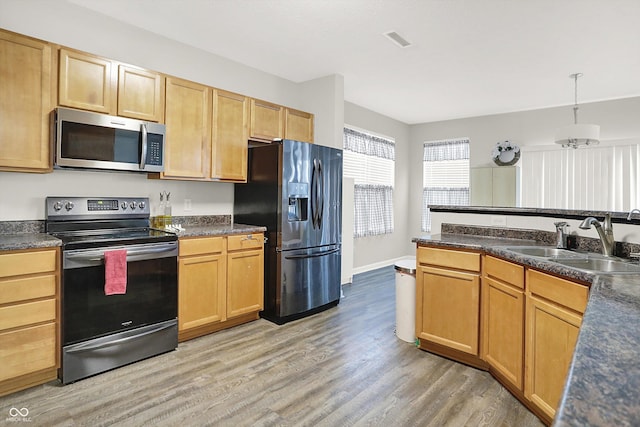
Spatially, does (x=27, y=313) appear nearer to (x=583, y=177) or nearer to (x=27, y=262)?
(x=27, y=262)

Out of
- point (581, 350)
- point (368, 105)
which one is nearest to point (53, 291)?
point (581, 350)

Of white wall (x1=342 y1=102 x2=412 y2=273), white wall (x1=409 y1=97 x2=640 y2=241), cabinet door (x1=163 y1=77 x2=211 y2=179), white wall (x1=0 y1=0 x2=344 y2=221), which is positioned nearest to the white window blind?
white wall (x1=409 y1=97 x2=640 y2=241)

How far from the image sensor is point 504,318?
7.97ft

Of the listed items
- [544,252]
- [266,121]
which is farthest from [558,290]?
[266,121]

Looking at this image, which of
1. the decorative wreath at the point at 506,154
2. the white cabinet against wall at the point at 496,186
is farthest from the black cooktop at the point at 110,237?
the decorative wreath at the point at 506,154

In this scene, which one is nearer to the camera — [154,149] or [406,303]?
[154,149]

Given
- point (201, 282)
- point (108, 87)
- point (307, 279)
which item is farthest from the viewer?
Result: point (307, 279)

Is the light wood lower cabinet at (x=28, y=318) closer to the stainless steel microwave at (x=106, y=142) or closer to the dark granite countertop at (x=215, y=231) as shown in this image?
the stainless steel microwave at (x=106, y=142)

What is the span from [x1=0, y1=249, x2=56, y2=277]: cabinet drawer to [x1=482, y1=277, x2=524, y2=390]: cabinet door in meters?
2.89

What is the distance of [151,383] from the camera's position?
8.05ft

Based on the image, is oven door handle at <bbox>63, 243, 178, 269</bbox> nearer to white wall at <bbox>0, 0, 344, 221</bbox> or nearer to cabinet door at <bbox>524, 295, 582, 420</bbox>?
white wall at <bbox>0, 0, 344, 221</bbox>

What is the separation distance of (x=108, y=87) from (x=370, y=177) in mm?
4289

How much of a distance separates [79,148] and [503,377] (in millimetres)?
3350

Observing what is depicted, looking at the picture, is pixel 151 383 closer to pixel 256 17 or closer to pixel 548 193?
pixel 256 17
